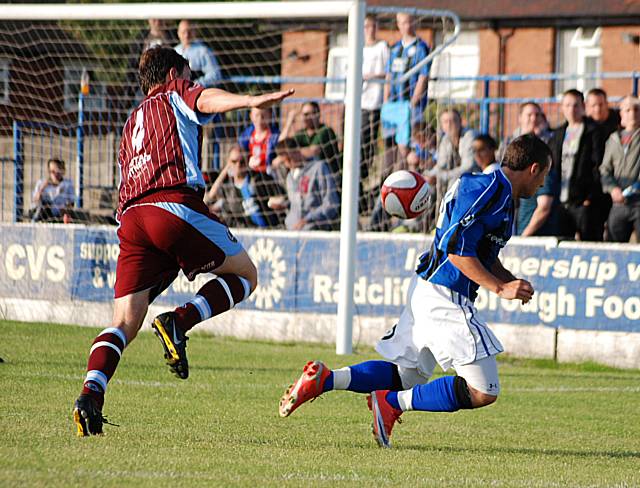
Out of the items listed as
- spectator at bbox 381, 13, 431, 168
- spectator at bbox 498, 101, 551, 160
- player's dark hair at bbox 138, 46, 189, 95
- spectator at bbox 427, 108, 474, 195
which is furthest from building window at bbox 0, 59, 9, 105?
player's dark hair at bbox 138, 46, 189, 95

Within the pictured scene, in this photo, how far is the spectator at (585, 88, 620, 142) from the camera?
12.6 metres

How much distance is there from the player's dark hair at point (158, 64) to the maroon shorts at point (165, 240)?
673 millimetres

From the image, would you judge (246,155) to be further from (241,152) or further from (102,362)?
(102,362)

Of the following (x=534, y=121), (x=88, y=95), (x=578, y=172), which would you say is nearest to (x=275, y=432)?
(x=578, y=172)

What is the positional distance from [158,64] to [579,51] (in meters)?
24.6

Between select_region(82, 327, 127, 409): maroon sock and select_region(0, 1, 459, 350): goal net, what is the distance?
211 inches

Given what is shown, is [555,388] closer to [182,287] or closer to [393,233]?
[393,233]

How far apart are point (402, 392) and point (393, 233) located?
5.89 metres

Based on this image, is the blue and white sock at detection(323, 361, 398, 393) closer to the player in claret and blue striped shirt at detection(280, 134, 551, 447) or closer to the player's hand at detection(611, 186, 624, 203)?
the player in claret and blue striped shirt at detection(280, 134, 551, 447)

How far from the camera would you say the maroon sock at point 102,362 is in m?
6.52

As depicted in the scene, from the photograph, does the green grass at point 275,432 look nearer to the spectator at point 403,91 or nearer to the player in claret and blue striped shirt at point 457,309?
the player in claret and blue striped shirt at point 457,309

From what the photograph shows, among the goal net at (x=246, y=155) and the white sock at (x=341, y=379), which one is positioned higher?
the goal net at (x=246, y=155)

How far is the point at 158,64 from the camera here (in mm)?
7109

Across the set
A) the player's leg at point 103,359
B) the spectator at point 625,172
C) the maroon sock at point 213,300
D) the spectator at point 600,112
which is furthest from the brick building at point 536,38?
the player's leg at point 103,359
